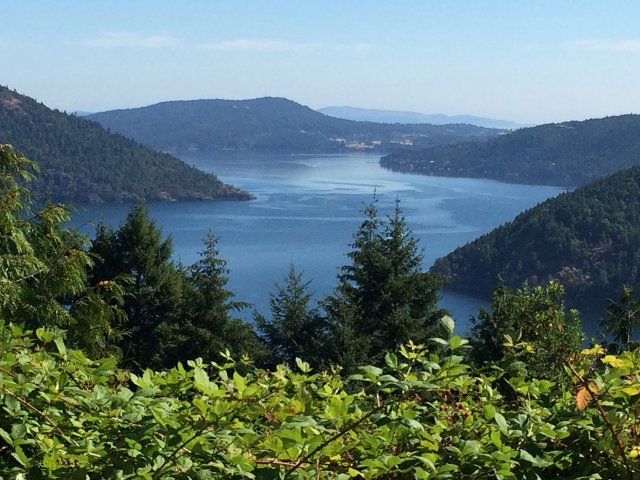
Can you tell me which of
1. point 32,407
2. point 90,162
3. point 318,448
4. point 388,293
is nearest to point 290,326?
point 388,293

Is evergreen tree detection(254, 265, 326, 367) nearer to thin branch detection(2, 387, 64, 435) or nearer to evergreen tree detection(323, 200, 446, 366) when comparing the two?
evergreen tree detection(323, 200, 446, 366)

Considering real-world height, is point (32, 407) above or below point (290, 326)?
above

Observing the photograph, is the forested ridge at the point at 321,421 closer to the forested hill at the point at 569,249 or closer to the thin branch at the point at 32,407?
the thin branch at the point at 32,407

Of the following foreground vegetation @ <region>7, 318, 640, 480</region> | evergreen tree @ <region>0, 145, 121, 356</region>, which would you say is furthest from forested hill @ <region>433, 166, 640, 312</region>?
foreground vegetation @ <region>7, 318, 640, 480</region>

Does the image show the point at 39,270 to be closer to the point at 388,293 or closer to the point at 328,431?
the point at 328,431

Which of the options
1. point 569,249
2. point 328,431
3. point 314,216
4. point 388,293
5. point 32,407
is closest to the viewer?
point 328,431

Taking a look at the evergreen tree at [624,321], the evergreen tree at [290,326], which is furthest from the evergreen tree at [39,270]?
the evergreen tree at [290,326]

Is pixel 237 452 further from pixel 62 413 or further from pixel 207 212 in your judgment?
pixel 207 212
